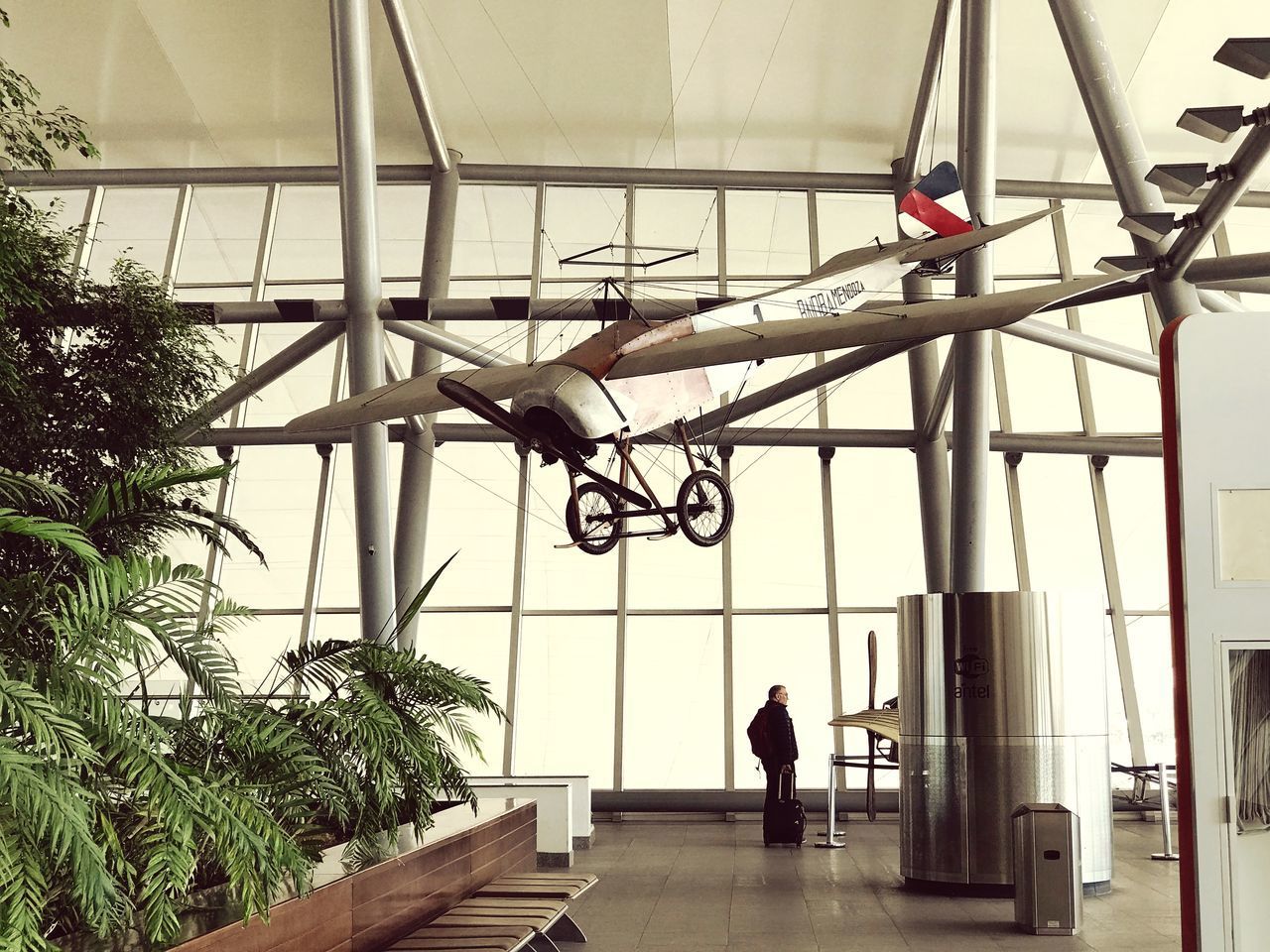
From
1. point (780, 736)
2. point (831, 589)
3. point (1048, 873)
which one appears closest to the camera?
point (1048, 873)

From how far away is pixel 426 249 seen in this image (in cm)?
1752

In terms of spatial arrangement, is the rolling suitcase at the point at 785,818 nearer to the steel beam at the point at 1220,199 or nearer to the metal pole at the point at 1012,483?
the metal pole at the point at 1012,483

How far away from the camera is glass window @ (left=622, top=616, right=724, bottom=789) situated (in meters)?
16.7

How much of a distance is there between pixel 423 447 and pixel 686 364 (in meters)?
8.24

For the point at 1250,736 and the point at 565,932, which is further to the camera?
the point at 565,932

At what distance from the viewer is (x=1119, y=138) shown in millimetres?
10383

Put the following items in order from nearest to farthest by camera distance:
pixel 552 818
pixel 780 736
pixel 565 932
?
pixel 565 932 → pixel 552 818 → pixel 780 736

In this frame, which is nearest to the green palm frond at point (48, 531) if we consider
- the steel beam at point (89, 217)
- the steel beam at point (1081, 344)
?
the steel beam at point (1081, 344)

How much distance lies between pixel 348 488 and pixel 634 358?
888 cm

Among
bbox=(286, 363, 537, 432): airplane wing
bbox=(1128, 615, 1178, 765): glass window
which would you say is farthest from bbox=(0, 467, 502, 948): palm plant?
bbox=(1128, 615, 1178, 765): glass window

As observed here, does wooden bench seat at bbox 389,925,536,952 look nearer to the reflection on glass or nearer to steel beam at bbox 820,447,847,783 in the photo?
the reflection on glass

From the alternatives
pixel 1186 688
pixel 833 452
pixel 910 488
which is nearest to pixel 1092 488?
pixel 910 488

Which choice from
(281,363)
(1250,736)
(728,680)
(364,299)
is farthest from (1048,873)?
(281,363)

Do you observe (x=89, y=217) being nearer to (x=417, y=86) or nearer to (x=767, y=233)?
(x=417, y=86)
